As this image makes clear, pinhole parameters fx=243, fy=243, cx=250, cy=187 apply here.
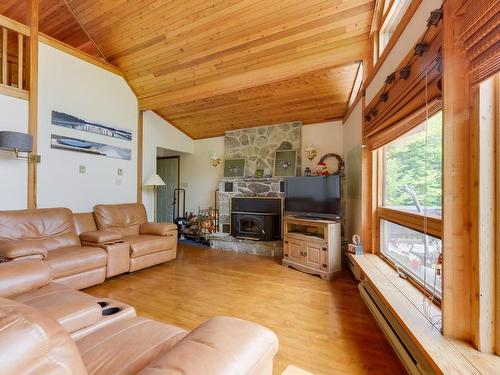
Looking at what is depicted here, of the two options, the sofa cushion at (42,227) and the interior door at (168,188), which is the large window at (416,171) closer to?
the sofa cushion at (42,227)

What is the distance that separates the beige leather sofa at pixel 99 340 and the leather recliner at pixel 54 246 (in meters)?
0.87

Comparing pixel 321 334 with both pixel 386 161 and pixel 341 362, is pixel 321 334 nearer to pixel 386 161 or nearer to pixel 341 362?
pixel 341 362

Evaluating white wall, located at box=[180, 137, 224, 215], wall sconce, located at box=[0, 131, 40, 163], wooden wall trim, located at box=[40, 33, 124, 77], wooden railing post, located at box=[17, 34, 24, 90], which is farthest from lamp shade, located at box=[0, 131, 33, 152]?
white wall, located at box=[180, 137, 224, 215]

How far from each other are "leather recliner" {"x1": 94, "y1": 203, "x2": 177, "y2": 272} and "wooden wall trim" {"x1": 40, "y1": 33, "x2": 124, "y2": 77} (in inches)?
92.4

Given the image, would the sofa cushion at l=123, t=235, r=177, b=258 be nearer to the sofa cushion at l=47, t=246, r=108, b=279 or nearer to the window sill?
the sofa cushion at l=47, t=246, r=108, b=279

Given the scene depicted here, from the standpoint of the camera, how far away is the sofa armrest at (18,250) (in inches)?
89.4

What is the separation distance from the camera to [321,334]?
192 centimetres

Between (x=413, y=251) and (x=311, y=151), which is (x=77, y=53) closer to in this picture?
(x=311, y=151)

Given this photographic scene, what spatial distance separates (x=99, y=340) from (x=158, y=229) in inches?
110

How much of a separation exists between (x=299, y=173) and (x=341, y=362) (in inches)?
136

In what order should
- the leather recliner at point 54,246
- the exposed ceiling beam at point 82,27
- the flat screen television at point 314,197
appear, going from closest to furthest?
1. the leather recliner at point 54,246
2. the flat screen television at point 314,197
3. the exposed ceiling beam at point 82,27

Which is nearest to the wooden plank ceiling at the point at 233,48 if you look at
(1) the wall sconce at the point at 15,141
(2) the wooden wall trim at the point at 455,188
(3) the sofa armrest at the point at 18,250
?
(2) the wooden wall trim at the point at 455,188

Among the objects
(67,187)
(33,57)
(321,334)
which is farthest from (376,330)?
(33,57)

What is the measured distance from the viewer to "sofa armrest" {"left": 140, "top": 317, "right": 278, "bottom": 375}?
677mm
